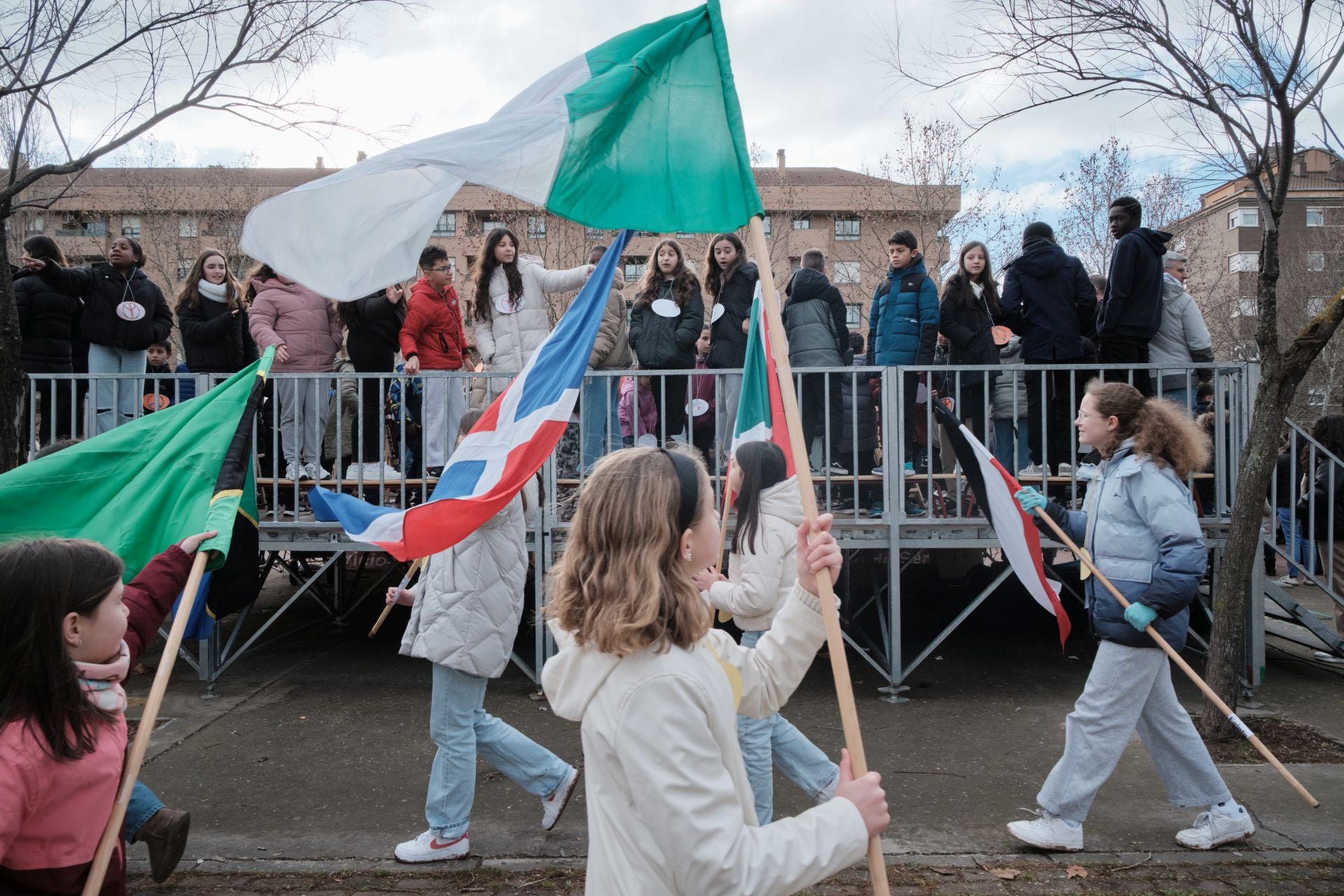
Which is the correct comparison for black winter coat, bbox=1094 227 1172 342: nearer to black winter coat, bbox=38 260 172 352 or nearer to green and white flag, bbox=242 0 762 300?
green and white flag, bbox=242 0 762 300

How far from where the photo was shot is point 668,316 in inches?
311

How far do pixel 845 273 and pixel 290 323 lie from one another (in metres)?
33.1

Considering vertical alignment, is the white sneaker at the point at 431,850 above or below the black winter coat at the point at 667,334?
below

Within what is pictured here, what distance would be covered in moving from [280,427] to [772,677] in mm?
6219

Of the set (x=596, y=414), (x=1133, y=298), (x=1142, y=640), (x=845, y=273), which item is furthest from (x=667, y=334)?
(x=845, y=273)

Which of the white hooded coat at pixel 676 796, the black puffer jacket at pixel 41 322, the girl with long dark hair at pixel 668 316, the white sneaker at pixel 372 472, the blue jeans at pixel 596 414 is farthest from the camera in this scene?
the black puffer jacket at pixel 41 322

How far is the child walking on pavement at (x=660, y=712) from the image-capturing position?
194 cm

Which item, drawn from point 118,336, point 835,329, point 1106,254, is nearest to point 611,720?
point 835,329

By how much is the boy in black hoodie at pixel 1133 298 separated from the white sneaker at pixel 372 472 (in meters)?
5.47

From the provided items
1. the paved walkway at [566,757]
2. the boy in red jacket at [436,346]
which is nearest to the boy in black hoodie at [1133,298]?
the paved walkway at [566,757]

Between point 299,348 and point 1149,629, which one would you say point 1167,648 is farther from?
point 299,348

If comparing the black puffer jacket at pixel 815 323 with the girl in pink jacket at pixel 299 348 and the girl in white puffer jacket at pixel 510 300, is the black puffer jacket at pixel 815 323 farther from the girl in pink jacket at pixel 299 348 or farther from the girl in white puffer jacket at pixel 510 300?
the girl in pink jacket at pixel 299 348

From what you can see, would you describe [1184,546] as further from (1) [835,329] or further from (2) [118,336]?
(2) [118,336]

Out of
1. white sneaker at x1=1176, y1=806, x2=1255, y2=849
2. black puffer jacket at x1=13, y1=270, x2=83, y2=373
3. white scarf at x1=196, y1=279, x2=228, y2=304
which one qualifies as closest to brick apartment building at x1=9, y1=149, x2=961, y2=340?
black puffer jacket at x1=13, y1=270, x2=83, y2=373
